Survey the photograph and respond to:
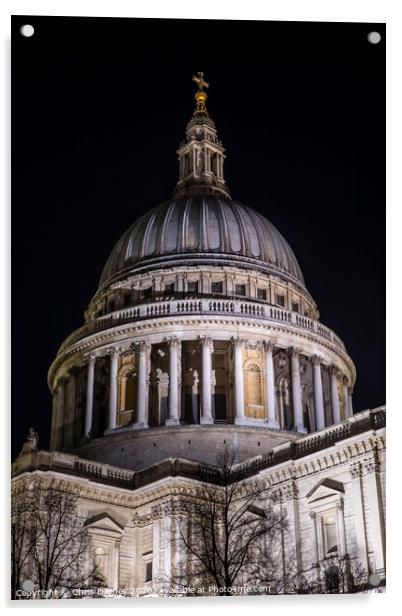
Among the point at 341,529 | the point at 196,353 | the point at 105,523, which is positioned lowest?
the point at 341,529

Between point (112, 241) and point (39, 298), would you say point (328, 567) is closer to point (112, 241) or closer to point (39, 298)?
point (39, 298)

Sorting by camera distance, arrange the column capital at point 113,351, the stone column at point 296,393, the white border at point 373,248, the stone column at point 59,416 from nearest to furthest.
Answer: the white border at point 373,248, the stone column at point 59,416, the stone column at point 296,393, the column capital at point 113,351

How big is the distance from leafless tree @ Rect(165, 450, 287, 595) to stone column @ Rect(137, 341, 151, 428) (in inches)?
309

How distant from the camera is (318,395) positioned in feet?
150

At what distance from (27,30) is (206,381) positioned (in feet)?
68.4

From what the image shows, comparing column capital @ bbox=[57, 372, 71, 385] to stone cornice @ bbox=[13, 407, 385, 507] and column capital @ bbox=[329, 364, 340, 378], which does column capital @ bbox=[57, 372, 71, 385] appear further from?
column capital @ bbox=[329, 364, 340, 378]

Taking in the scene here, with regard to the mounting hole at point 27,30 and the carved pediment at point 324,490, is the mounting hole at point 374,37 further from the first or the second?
the carved pediment at point 324,490

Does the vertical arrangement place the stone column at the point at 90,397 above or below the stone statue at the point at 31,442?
above

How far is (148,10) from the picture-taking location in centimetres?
2650

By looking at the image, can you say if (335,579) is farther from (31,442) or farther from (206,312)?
(206,312)

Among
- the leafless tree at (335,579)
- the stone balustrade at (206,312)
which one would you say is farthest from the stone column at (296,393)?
the leafless tree at (335,579)

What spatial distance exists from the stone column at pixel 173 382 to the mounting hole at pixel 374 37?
19.5m

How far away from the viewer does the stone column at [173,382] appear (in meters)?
43.1

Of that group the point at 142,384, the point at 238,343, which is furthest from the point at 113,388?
the point at 238,343
